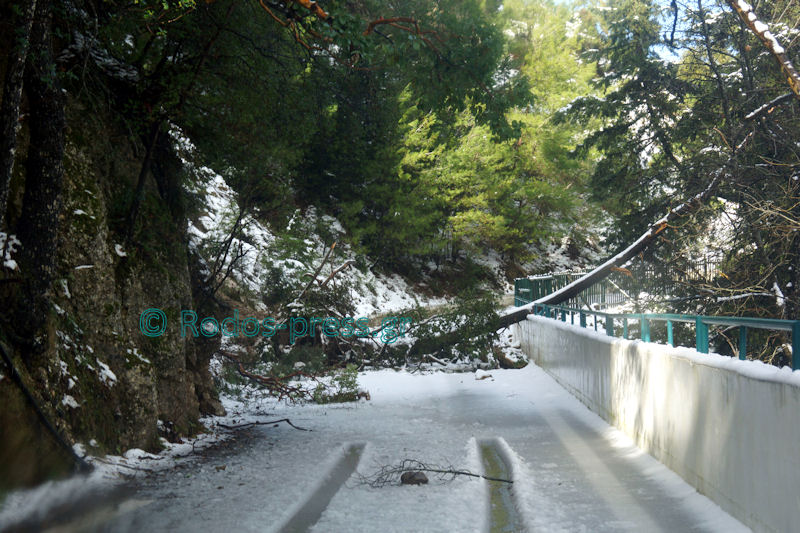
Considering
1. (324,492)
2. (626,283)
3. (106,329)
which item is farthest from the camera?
(626,283)

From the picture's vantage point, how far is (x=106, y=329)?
8.82 m

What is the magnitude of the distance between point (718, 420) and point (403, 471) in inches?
137

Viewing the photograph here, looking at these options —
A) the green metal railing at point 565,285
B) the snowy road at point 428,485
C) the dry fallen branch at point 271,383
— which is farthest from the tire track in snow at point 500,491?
the green metal railing at point 565,285

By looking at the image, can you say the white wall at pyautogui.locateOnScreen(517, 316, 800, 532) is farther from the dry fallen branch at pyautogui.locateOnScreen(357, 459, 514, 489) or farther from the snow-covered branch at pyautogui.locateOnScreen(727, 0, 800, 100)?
the snow-covered branch at pyautogui.locateOnScreen(727, 0, 800, 100)

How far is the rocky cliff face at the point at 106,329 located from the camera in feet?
23.4

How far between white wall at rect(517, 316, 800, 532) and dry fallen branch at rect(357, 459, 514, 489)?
6.30 ft

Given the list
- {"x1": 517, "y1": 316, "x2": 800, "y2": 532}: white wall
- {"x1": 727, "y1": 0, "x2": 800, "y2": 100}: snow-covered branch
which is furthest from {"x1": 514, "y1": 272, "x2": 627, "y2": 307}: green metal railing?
{"x1": 517, "y1": 316, "x2": 800, "y2": 532}: white wall

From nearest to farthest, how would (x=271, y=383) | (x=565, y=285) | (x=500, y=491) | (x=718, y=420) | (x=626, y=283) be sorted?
(x=718, y=420), (x=500, y=491), (x=271, y=383), (x=626, y=283), (x=565, y=285)

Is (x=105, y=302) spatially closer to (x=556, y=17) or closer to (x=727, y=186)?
(x=727, y=186)

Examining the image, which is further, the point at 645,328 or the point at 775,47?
the point at 775,47

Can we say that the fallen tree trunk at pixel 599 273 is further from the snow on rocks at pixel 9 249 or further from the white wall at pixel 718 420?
the snow on rocks at pixel 9 249

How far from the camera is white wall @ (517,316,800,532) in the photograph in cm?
506

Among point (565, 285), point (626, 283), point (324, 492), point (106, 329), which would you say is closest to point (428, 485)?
point (324, 492)

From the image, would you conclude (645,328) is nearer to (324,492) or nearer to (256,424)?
(324,492)
